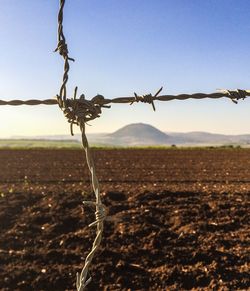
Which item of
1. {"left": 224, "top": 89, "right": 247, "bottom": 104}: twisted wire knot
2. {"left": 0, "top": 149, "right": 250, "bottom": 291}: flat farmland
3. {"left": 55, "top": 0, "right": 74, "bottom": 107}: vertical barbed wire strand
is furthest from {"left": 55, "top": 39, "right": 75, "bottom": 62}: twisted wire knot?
{"left": 0, "top": 149, "right": 250, "bottom": 291}: flat farmland

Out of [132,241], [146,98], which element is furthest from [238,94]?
[132,241]

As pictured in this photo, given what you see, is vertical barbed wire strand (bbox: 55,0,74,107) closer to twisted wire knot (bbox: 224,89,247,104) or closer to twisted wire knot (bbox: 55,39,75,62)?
twisted wire knot (bbox: 55,39,75,62)

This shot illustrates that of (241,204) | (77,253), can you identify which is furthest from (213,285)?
(241,204)

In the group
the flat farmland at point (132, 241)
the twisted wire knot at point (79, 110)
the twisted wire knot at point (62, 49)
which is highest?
the twisted wire knot at point (62, 49)

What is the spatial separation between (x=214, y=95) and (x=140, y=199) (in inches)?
279

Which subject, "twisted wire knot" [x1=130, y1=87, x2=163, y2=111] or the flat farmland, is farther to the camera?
the flat farmland

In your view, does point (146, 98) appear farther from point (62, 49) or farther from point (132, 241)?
point (132, 241)

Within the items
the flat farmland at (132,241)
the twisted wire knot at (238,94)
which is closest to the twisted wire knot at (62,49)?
the twisted wire knot at (238,94)

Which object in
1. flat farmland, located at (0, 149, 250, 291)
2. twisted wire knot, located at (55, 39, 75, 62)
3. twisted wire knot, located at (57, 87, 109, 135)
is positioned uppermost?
twisted wire knot, located at (55, 39, 75, 62)

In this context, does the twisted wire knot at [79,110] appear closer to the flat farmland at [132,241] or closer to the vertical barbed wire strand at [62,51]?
the vertical barbed wire strand at [62,51]

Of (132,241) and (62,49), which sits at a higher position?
(62,49)

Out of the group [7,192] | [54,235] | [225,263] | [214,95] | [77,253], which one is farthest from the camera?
[7,192]

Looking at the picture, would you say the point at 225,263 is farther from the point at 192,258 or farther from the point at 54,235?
the point at 54,235

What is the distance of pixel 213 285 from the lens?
5188 mm
